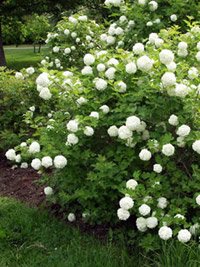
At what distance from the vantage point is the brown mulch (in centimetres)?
523

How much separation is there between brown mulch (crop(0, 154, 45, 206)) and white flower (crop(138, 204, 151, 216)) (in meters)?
1.76

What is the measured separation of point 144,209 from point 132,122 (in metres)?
0.61

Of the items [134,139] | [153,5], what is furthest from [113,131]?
[153,5]

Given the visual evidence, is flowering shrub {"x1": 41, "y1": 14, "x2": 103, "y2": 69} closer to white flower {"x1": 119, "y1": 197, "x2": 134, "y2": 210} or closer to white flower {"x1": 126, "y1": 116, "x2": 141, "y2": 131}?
white flower {"x1": 126, "y1": 116, "x2": 141, "y2": 131}

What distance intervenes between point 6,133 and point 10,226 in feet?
6.73

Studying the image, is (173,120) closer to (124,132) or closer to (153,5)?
(124,132)

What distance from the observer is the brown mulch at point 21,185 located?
5227 millimetres

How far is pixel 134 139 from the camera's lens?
148 inches

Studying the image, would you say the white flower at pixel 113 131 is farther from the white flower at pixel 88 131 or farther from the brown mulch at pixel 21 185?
the brown mulch at pixel 21 185

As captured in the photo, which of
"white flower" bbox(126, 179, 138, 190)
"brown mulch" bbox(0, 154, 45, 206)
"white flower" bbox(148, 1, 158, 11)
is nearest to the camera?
"white flower" bbox(126, 179, 138, 190)

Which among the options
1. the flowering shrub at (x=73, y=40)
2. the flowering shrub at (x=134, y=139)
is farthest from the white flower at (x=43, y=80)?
the flowering shrub at (x=73, y=40)

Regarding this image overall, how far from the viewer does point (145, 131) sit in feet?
12.8

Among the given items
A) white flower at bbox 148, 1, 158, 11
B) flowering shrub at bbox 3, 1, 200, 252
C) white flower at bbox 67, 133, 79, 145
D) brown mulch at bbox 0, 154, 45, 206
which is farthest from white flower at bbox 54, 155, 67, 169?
white flower at bbox 148, 1, 158, 11

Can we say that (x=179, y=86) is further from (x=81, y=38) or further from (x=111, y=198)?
(x=81, y=38)
